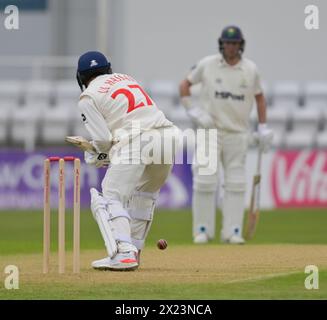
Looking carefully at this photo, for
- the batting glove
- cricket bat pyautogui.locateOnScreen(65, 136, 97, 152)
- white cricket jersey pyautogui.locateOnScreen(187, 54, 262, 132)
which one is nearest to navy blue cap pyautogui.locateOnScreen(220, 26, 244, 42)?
white cricket jersey pyautogui.locateOnScreen(187, 54, 262, 132)

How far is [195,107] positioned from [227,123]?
45cm

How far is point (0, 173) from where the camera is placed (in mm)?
18844

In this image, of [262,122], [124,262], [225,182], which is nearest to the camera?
[124,262]

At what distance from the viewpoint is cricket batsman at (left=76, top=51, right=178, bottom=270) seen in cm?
820

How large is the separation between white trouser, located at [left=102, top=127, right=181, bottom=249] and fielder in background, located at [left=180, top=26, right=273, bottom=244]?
3.21 metres

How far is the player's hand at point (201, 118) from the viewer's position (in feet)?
39.0

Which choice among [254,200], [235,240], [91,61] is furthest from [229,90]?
[91,61]

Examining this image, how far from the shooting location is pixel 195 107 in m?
12.2

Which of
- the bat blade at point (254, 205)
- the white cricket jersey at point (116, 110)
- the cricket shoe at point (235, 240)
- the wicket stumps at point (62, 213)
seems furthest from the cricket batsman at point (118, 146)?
the bat blade at point (254, 205)

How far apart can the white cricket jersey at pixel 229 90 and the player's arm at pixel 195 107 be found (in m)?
0.09

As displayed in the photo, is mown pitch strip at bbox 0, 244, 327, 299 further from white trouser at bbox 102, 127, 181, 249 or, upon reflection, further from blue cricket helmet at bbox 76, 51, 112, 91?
blue cricket helmet at bbox 76, 51, 112, 91

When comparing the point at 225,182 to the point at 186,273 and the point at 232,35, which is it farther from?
the point at 186,273

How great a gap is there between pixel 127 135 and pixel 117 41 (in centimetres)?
1374
